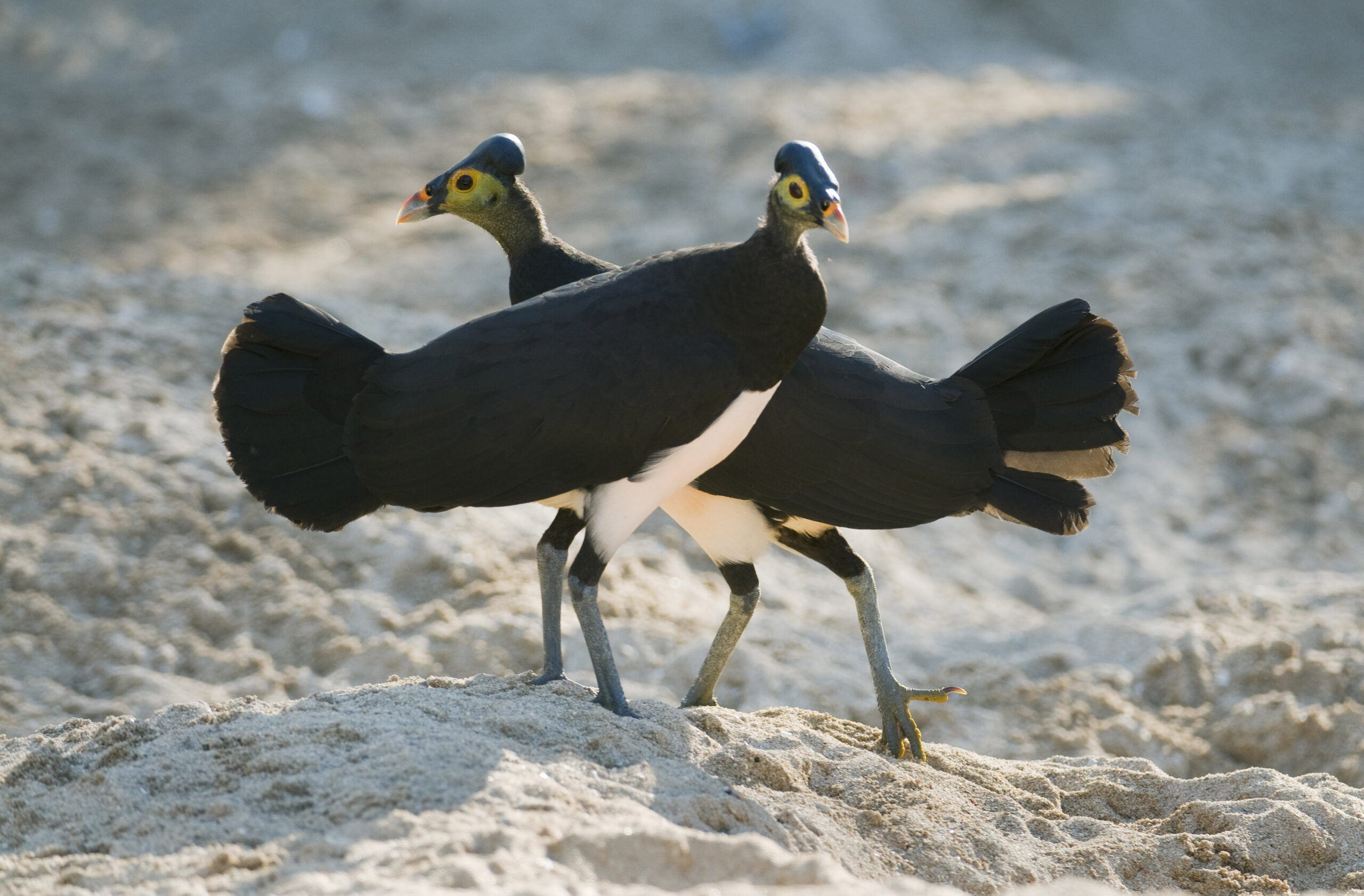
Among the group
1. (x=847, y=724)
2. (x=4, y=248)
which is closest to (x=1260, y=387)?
(x=847, y=724)

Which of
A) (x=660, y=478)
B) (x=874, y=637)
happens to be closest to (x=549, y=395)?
(x=660, y=478)

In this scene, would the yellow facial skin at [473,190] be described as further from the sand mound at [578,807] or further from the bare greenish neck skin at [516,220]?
the sand mound at [578,807]

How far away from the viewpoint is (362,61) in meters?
14.0

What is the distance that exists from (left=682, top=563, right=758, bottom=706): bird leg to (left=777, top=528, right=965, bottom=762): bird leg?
0.17m

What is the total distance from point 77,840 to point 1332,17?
18.4 meters

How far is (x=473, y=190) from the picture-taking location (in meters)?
4.68

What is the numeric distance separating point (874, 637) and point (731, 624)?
473mm

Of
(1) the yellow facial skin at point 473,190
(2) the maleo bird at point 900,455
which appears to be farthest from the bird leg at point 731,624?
(1) the yellow facial skin at point 473,190

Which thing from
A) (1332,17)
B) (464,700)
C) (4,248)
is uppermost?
(1332,17)

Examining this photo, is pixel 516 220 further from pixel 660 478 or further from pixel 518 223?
pixel 660 478

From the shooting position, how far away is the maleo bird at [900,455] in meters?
4.16

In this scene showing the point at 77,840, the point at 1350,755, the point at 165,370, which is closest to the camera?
the point at 77,840

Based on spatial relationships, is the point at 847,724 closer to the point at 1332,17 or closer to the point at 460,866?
the point at 460,866

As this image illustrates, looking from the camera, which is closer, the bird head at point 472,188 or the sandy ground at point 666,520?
the sandy ground at point 666,520
